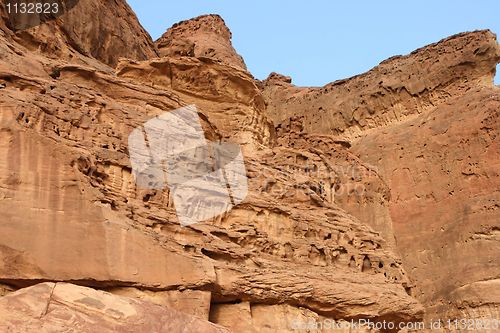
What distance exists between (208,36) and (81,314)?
37.1 meters

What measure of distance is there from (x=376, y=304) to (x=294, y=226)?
231cm

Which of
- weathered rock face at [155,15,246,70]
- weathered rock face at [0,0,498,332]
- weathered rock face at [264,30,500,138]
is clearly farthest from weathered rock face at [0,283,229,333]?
weathered rock face at [155,15,246,70]

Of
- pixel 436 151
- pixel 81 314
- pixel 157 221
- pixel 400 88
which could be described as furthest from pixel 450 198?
pixel 81 314

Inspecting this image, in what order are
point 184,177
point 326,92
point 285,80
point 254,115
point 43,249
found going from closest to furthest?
1. point 43,249
2. point 184,177
3. point 254,115
4. point 326,92
5. point 285,80

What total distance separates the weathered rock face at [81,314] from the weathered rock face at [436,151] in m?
16.7

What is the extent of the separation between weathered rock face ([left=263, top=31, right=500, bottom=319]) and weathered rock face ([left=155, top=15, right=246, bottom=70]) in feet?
20.4

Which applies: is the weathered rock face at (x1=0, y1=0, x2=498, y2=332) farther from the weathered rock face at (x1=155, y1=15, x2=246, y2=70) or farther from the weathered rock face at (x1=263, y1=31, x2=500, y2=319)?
the weathered rock face at (x1=155, y1=15, x2=246, y2=70)

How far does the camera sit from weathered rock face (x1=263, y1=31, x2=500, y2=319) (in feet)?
91.6

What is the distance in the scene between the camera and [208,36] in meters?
44.0

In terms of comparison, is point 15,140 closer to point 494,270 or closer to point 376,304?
point 376,304

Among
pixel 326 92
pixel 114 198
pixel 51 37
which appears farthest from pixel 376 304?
pixel 326 92

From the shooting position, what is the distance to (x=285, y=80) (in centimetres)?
4875

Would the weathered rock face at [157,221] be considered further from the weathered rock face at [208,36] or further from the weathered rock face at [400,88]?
the weathered rock face at [208,36]

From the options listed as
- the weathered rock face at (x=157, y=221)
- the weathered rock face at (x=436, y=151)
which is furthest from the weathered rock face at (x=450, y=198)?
the weathered rock face at (x=157, y=221)
